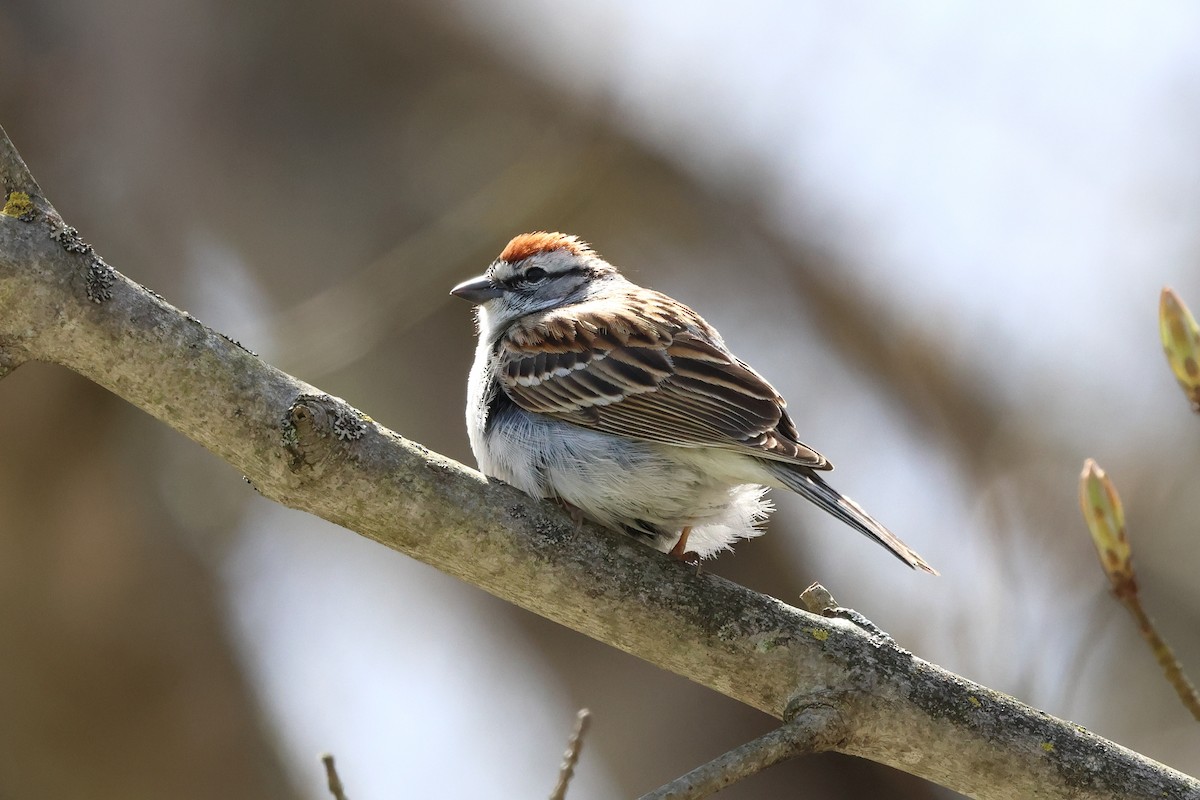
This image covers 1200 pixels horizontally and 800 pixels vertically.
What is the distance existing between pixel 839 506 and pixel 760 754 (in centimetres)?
111

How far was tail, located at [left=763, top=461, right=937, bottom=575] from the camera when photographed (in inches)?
125

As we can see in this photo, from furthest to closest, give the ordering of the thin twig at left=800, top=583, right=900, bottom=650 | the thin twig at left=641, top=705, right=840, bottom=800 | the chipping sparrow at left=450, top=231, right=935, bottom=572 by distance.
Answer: the chipping sparrow at left=450, top=231, right=935, bottom=572, the thin twig at left=800, top=583, right=900, bottom=650, the thin twig at left=641, top=705, right=840, bottom=800

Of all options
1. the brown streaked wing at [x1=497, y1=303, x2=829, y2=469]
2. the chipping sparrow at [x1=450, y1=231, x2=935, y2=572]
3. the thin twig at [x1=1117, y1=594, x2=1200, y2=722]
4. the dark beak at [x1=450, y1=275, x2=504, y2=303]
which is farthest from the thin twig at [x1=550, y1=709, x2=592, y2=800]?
the dark beak at [x1=450, y1=275, x2=504, y2=303]

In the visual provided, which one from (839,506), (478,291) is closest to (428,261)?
(478,291)

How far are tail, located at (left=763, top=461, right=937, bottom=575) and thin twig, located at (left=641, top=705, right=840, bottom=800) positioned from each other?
65cm

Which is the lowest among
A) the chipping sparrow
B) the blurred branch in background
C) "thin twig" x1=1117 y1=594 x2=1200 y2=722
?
"thin twig" x1=1117 y1=594 x2=1200 y2=722

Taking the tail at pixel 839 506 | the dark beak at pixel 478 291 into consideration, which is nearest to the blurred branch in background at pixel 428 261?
the dark beak at pixel 478 291

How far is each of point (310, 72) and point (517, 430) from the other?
3.02 metres

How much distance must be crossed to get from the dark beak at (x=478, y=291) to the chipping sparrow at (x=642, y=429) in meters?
0.31

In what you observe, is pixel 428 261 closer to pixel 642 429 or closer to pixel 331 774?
pixel 642 429

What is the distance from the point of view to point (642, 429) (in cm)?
361

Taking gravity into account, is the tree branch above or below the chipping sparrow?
below

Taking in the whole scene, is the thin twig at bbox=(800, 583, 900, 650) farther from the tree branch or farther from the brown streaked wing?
the brown streaked wing

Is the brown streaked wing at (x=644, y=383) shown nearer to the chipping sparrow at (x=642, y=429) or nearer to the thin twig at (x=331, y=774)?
the chipping sparrow at (x=642, y=429)
